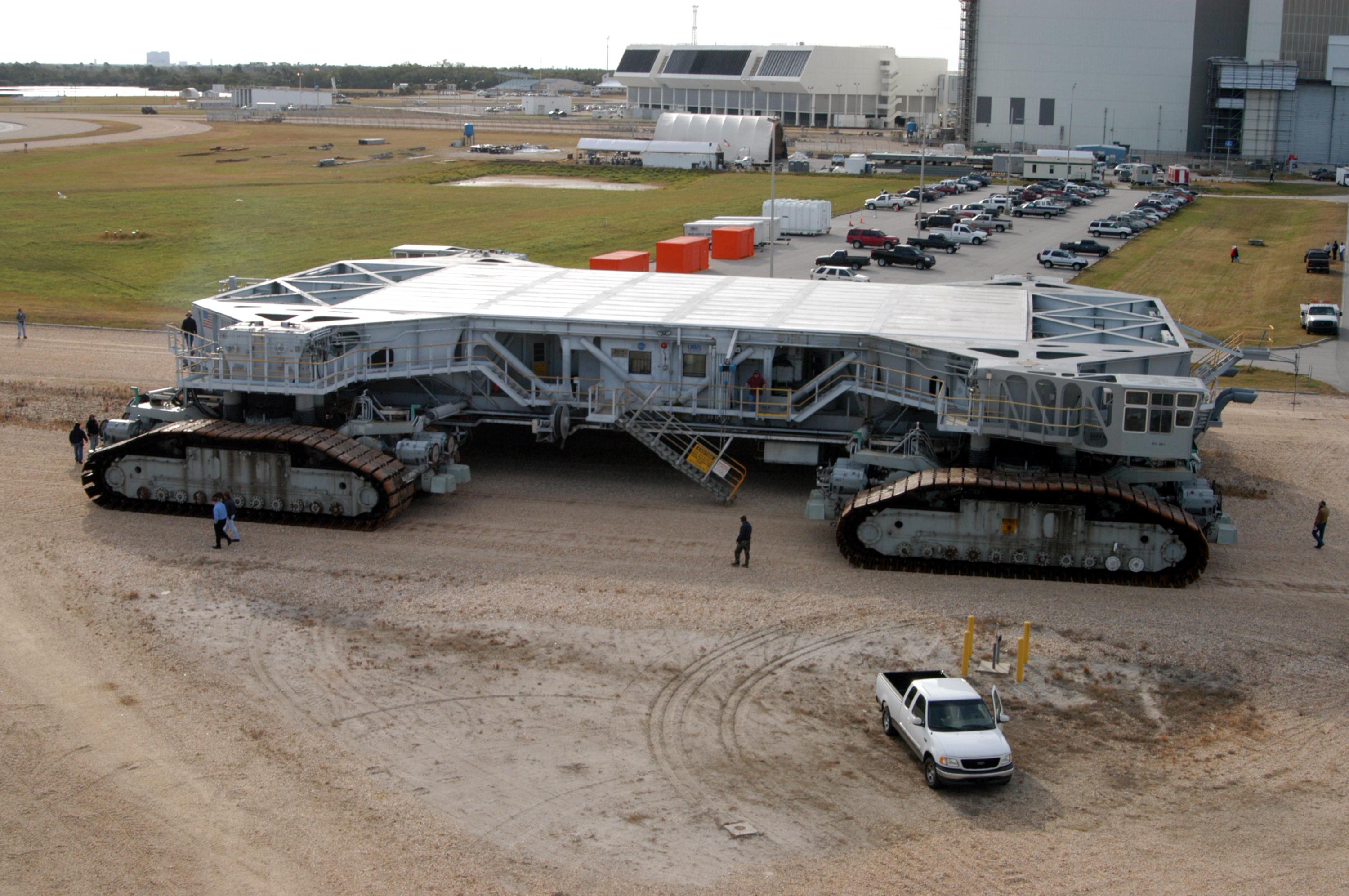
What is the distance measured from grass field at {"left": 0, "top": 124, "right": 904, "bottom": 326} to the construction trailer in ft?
71.2

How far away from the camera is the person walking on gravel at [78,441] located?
30.9 meters

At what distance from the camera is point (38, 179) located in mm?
93750

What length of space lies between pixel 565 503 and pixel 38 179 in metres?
80.3

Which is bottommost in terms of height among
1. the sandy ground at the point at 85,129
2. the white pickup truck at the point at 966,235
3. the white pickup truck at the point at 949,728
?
the white pickup truck at the point at 949,728

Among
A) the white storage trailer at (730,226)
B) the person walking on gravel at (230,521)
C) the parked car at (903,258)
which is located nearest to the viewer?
the person walking on gravel at (230,521)

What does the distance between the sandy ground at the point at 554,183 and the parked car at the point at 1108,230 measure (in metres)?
33.7

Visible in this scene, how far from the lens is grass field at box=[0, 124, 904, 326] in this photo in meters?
57.8

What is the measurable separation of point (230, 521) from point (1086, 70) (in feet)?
406

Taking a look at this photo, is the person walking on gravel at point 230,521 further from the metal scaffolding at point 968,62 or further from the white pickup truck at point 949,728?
the metal scaffolding at point 968,62

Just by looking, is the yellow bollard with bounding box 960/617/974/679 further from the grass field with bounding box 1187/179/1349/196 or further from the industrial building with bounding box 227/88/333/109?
the industrial building with bounding box 227/88/333/109

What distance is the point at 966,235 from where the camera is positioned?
245 feet

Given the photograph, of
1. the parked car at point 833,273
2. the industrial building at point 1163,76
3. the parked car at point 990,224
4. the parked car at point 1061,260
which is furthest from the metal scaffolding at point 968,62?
the parked car at point 833,273

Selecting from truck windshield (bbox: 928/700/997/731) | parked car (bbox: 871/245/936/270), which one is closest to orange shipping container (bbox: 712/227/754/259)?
parked car (bbox: 871/245/936/270)

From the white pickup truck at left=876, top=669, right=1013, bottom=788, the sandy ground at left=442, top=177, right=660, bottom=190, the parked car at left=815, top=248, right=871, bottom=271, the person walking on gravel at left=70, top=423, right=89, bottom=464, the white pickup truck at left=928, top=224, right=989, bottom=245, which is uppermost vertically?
the sandy ground at left=442, top=177, right=660, bottom=190
